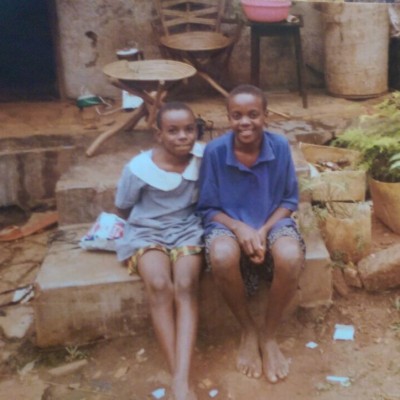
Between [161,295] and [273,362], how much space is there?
65cm

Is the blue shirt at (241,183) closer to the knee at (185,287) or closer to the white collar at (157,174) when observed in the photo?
the white collar at (157,174)

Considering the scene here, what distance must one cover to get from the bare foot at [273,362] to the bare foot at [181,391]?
16.9 inches

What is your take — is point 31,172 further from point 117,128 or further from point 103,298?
point 103,298

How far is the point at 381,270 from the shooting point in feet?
11.6

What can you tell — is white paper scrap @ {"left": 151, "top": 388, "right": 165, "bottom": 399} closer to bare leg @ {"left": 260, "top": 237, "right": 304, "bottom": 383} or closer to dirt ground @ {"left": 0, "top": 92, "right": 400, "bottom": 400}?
dirt ground @ {"left": 0, "top": 92, "right": 400, "bottom": 400}

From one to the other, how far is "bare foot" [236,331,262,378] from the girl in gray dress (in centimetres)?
34

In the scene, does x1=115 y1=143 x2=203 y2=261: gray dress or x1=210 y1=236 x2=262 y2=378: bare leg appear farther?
Answer: x1=115 y1=143 x2=203 y2=261: gray dress

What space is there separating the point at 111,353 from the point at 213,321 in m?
0.59

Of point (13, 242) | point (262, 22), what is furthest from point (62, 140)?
point (262, 22)

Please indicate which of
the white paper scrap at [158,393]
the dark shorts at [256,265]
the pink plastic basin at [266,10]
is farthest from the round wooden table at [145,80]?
the white paper scrap at [158,393]

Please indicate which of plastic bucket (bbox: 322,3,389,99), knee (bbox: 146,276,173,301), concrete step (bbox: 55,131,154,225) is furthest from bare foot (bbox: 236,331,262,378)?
plastic bucket (bbox: 322,3,389,99)

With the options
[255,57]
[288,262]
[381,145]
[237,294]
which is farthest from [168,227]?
[255,57]

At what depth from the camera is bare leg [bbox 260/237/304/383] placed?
9.66ft

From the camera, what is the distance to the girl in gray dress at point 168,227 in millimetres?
2930
